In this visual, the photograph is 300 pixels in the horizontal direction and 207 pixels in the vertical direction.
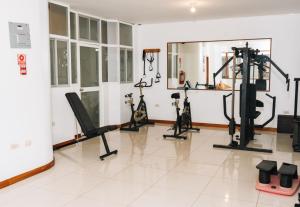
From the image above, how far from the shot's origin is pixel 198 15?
6.95 meters

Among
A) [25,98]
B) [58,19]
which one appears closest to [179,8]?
[58,19]

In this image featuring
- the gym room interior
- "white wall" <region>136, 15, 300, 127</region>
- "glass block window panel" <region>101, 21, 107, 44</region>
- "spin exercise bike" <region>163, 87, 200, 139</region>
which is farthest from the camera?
"glass block window panel" <region>101, 21, 107, 44</region>

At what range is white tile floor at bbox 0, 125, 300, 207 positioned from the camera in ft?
11.3

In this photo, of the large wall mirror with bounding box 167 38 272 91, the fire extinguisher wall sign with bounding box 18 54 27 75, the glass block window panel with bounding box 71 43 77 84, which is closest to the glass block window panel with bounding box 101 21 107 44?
the glass block window panel with bounding box 71 43 77 84

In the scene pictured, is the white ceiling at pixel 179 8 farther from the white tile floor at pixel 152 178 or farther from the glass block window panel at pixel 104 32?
the white tile floor at pixel 152 178

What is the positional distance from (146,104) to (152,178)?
4502 mm

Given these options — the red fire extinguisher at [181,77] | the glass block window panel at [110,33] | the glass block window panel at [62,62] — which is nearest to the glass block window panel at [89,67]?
the glass block window panel at [110,33]

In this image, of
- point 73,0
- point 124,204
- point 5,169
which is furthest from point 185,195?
point 73,0

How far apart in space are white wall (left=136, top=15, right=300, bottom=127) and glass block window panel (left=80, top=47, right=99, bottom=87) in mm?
1619

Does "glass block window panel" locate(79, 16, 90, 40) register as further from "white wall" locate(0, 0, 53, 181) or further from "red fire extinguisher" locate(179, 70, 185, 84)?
"red fire extinguisher" locate(179, 70, 185, 84)

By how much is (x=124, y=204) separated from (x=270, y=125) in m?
5.06

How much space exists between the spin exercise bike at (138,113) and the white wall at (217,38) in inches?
13.3

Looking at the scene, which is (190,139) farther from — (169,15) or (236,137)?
(169,15)

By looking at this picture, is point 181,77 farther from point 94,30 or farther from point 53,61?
point 53,61
